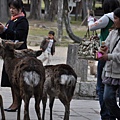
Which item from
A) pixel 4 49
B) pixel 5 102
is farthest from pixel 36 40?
pixel 4 49

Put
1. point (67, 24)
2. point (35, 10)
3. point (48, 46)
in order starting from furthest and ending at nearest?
point (35, 10), point (67, 24), point (48, 46)

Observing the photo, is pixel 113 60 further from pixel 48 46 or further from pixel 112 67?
pixel 48 46

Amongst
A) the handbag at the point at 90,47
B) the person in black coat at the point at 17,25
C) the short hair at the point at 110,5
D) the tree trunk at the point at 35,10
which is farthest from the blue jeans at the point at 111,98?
the tree trunk at the point at 35,10

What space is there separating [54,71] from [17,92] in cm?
62

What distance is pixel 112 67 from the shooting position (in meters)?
6.63

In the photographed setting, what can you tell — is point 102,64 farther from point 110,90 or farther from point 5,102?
point 5,102

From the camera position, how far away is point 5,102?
966cm

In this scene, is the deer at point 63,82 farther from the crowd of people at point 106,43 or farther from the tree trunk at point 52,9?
the tree trunk at point 52,9

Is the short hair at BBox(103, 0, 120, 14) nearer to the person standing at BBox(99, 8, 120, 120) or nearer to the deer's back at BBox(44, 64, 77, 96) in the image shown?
the person standing at BBox(99, 8, 120, 120)

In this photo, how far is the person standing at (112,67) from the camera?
21.5 ft

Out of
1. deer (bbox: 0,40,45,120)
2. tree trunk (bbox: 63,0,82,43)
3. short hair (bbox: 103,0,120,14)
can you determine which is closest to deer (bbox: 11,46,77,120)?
deer (bbox: 0,40,45,120)

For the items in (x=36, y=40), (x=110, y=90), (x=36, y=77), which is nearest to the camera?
(x=110, y=90)

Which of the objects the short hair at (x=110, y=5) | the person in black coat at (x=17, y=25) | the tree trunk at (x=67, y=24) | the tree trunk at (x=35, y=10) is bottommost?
the tree trunk at (x=35, y=10)

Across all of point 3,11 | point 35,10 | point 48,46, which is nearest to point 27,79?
point 48,46
